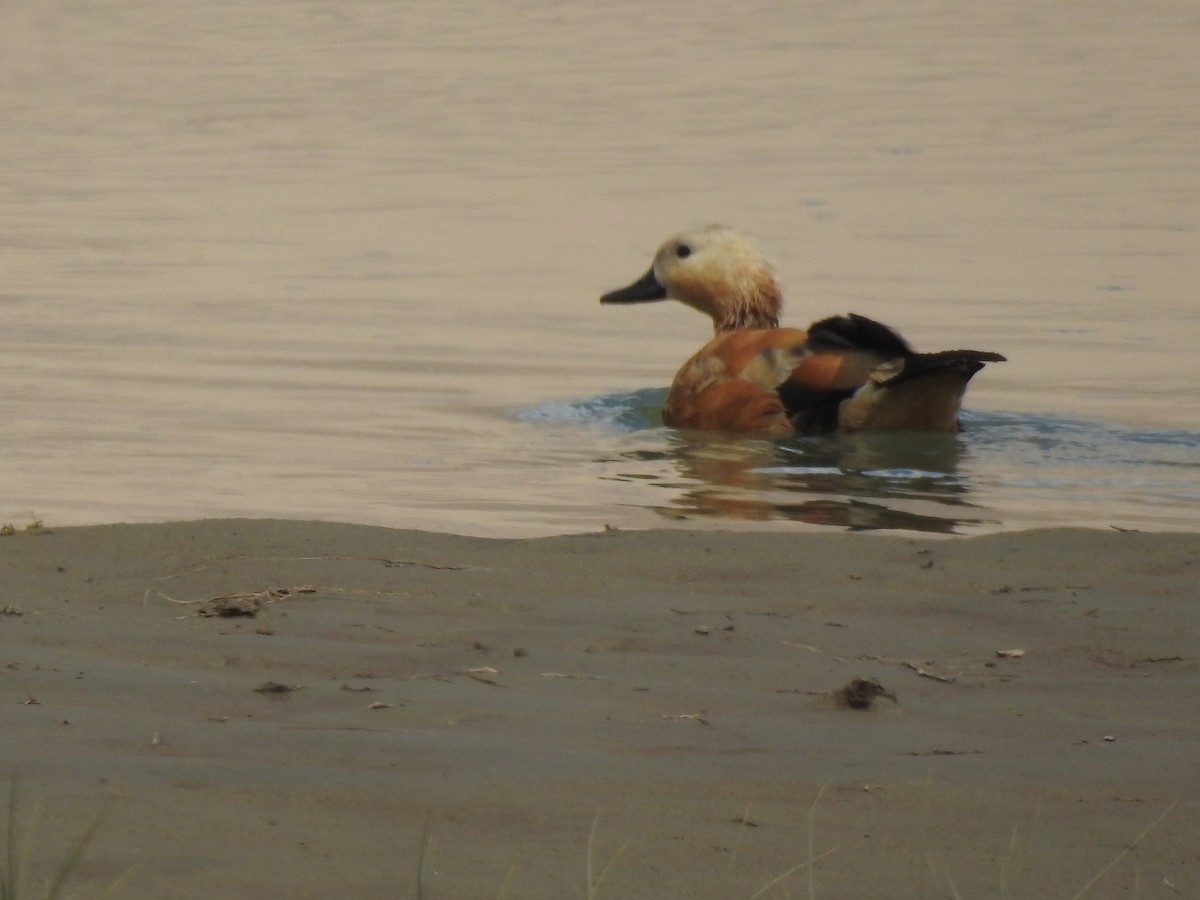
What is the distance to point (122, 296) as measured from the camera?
555 inches

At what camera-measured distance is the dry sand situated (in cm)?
294

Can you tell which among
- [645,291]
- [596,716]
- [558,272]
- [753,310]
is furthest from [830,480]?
[558,272]

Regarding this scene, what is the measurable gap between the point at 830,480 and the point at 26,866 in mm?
6164

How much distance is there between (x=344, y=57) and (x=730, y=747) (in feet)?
106

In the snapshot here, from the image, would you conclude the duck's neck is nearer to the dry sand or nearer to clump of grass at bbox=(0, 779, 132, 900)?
the dry sand

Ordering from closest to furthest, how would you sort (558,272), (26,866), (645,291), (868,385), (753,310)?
(26,866) → (868,385) → (753,310) → (645,291) → (558,272)

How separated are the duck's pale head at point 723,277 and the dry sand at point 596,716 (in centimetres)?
534

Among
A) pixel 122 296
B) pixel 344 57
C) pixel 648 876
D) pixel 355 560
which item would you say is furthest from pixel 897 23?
pixel 648 876

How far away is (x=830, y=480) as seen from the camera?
8641 millimetres

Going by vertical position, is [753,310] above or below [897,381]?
above

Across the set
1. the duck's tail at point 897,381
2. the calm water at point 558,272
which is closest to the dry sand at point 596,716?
the calm water at point 558,272

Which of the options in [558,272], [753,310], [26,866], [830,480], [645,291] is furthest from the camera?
[558,272]

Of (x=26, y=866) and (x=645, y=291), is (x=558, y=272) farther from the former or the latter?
(x=26, y=866)

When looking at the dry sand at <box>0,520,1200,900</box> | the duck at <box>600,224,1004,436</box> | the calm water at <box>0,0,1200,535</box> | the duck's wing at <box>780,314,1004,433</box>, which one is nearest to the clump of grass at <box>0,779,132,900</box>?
the dry sand at <box>0,520,1200,900</box>
